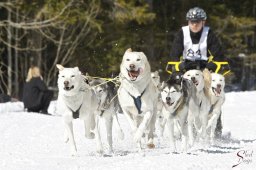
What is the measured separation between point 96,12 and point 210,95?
15951mm

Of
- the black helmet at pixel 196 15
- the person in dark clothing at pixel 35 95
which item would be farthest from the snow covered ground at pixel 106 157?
the person in dark clothing at pixel 35 95

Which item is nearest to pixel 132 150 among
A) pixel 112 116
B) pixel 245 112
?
pixel 112 116

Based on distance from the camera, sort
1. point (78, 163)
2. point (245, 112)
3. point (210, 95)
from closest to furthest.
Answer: point (78, 163), point (210, 95), point (245, 112)

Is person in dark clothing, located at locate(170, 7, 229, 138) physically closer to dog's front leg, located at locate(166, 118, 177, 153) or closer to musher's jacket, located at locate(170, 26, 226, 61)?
musher's jacket, located at locate(170, 26, 226, 61)

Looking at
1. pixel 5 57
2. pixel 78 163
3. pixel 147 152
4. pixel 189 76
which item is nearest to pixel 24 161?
pixel 78 163

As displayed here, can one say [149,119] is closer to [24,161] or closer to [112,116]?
[112,116]

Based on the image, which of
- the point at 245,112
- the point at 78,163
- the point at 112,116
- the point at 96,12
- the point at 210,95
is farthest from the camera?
the point at 96,12

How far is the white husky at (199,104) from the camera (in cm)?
787

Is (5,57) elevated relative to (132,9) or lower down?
lower down

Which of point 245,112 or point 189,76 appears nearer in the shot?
point 189,76

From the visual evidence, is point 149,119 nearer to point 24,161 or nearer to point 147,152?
point 147,152

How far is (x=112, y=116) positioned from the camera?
7984mm

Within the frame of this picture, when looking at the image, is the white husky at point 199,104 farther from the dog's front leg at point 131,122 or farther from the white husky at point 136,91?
the dog's front leg at point 131,122

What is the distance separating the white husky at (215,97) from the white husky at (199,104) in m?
0.17
